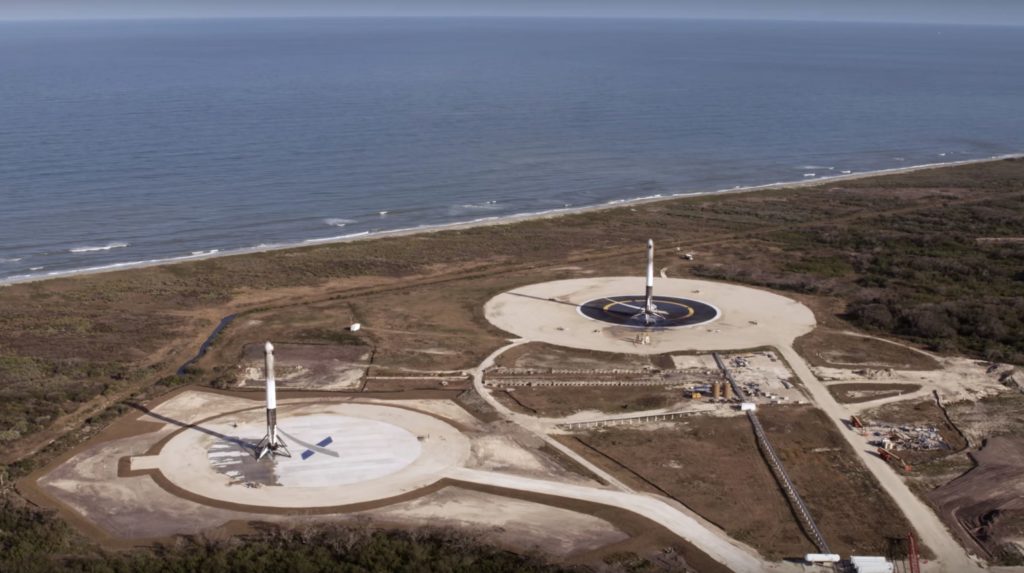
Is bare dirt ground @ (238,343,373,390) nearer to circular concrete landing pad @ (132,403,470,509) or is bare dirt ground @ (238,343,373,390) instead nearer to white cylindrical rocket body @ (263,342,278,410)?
circular concrete landing pad @ (132,403,470,509)

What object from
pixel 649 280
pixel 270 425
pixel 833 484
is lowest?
pixel 833 484

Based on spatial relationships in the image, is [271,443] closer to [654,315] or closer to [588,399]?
[588,399]

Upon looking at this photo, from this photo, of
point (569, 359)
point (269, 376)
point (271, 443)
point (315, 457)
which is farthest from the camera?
point (569, 359)

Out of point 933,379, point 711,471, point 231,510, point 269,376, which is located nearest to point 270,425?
point 269,376

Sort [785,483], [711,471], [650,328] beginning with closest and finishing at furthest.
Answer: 1. [785,483]
2. [711,471]
3. [650,328]

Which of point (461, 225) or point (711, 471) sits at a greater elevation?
point (711, 471)
